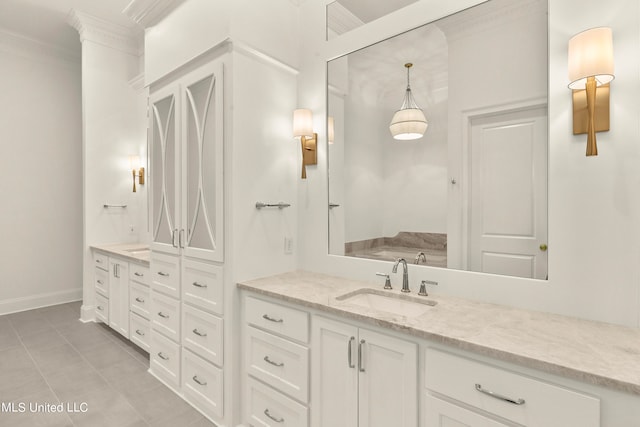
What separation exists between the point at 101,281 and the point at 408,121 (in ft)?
12.3

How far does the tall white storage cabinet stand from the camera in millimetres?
2133

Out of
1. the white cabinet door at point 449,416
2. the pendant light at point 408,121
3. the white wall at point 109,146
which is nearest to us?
the white cabinet door at point 449,416

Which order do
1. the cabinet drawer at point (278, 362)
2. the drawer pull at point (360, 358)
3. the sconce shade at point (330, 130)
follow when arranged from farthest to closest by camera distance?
the sconce shade at point (330, 130) < the cabinet drawer at point (278, 362) < the drawer pull at point (360, 358)

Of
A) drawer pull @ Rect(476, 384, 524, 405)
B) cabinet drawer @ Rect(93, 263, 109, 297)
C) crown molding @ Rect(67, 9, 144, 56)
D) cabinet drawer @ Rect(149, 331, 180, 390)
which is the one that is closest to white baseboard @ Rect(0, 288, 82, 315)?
cabinet drawer @ Rect(93, 263, 109, 297)

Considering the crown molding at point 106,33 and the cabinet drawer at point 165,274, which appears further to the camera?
the crown molding at point 106,33

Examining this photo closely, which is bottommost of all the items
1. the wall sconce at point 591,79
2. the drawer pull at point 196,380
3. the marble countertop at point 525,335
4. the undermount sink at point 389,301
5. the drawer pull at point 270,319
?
the drawer pull at point 196,380

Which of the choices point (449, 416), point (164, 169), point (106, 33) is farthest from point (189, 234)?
point (106, 33)

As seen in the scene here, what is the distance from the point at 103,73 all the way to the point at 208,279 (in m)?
3.55

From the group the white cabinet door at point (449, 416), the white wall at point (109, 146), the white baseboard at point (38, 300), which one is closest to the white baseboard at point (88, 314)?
the white wall at point (109, 146)

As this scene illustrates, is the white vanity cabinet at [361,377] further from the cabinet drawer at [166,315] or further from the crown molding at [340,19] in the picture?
the crown molding at [340,19]

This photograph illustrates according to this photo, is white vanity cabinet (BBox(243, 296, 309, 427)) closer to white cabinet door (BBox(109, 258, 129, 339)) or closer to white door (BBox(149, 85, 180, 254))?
white door (BBox(149, 85, 180, 254))

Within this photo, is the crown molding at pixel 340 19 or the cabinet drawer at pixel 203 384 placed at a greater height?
the crown molding at pixel 340 19

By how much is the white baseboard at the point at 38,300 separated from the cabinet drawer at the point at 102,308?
1.22m

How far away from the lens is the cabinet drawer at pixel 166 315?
2434 millimetres
